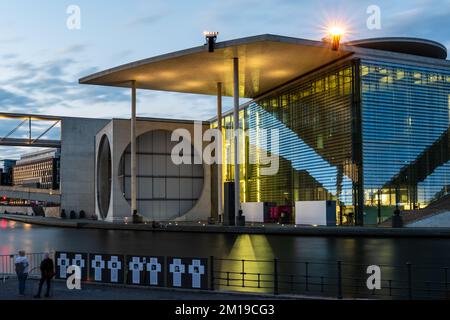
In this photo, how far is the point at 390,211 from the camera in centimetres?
5041

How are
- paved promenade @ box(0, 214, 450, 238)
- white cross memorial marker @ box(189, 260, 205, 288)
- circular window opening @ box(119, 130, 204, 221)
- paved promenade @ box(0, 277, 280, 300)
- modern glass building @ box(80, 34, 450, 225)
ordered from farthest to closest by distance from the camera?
circular window opening @ box(119, 130, 204, 221), modern glass building @ box(80, 34, 450, 225), paved promenade @ box(0, 214, 450, 238), white cross memorial marker @ box(189, 260, 205, 288), paved promenade @ box(0, 277, 280, 300)

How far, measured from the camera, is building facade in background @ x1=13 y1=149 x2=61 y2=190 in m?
150

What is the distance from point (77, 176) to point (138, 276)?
219ft

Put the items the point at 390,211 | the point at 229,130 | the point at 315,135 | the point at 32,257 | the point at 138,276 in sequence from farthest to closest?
the point at 229,130 < the point at 315,135 < the point at 390,211 < the point at 32,257 < the point at 138,276

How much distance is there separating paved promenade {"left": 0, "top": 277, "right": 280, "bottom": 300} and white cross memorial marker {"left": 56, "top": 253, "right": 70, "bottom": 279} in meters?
1.10

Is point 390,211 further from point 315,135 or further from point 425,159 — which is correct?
point 315,135

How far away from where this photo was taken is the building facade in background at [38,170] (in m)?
150

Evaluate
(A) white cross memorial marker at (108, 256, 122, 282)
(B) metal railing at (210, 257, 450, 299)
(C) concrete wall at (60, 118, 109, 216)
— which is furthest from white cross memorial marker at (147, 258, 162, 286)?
(C) concrete wall at (60, 118, 109, 216)

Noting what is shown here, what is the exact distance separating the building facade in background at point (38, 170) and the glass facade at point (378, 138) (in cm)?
9914

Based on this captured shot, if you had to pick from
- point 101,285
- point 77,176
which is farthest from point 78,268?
point 77,176

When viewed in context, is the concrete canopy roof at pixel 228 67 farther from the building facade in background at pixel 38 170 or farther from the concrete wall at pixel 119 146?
the building facade in background at pixel 38 170

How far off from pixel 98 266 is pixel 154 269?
1.85 meters

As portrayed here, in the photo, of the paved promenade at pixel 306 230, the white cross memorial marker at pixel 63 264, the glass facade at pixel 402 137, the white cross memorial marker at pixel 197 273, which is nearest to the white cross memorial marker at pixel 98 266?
the white cross memorial marker at pixel 63 264

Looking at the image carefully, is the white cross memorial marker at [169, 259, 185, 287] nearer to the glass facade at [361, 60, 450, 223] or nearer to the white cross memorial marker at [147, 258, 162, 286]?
the white cross memorial marker at [147, 258, 162, 286]
